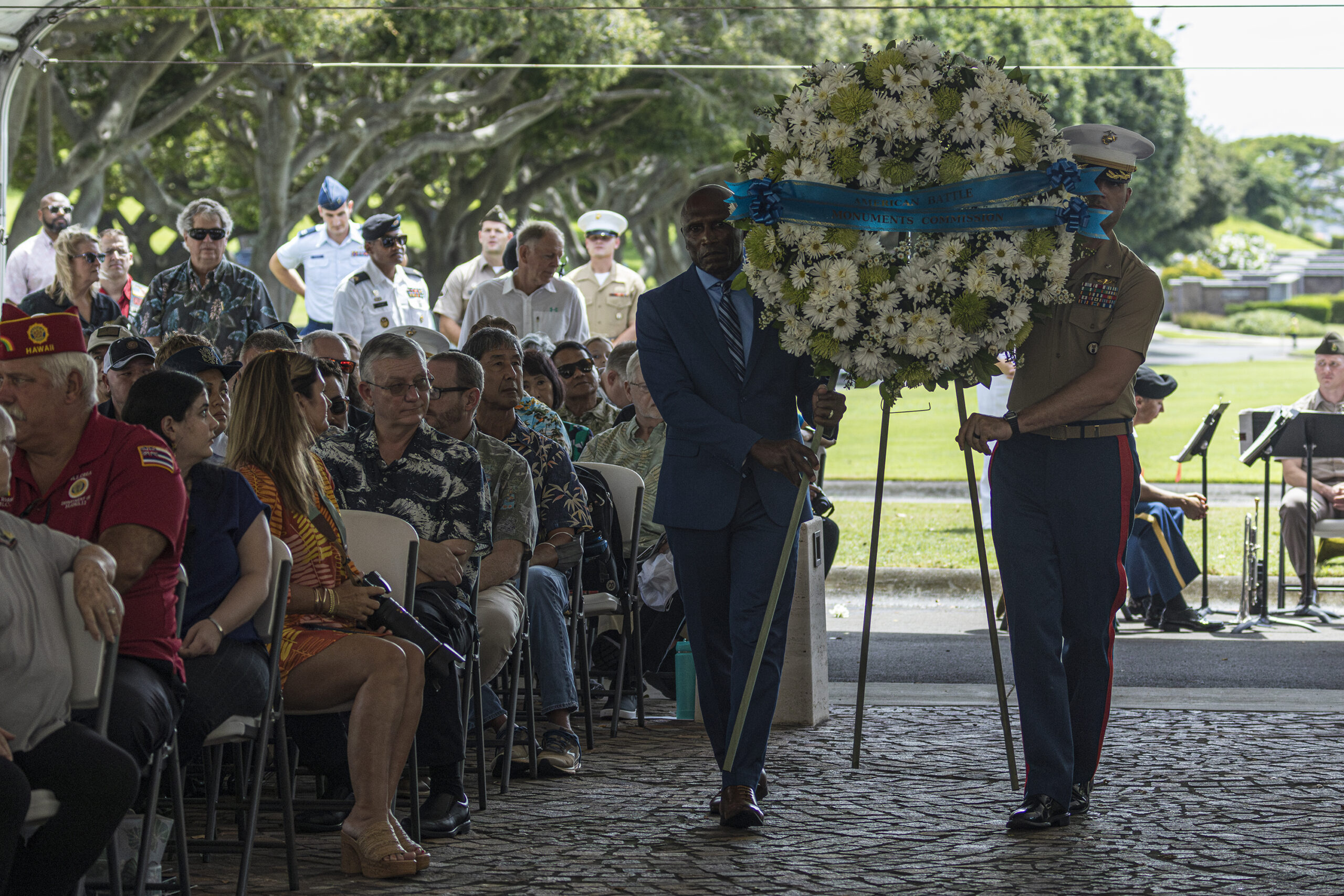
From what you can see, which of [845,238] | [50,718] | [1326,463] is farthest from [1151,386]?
[50,718]

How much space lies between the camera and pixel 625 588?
7.69 m

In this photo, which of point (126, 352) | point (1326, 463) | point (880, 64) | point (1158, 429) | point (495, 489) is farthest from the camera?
point (1158, 429)

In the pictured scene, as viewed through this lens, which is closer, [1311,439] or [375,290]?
[1311,439]

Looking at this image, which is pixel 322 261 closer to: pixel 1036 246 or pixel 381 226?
pixel 381 226

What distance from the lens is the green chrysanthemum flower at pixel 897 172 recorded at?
539cm

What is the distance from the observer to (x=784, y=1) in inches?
1283

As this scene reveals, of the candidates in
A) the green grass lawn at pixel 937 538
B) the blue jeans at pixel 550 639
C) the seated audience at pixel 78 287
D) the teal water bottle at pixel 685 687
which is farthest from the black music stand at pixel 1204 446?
the seated audience at pixel 78 287

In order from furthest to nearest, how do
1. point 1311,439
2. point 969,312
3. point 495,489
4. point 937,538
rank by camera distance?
point 937,538, point 1311,439, point 495,489, point 969,312

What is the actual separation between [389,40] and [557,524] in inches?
911

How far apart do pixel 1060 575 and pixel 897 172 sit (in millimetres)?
1511

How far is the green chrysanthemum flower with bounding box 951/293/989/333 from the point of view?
5.29m

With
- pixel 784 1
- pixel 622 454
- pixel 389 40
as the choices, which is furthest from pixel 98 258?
pixel 784 1

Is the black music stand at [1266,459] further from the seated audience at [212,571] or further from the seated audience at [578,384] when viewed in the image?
the seated audience at [212,571]

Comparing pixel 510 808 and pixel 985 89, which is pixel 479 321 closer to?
pixel 510 808
